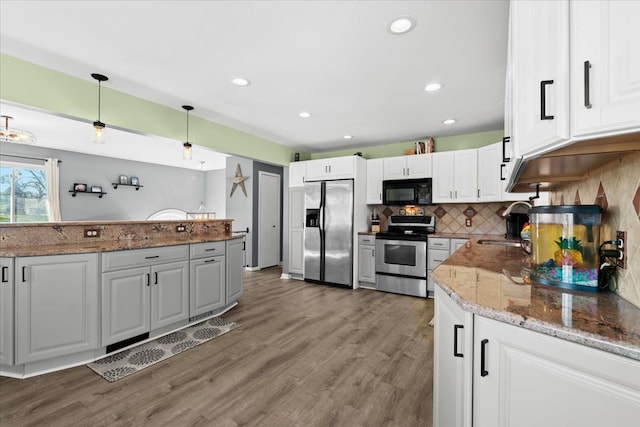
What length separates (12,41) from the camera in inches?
83.7

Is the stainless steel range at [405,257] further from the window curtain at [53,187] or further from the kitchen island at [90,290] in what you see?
the window curtain at [53,187]

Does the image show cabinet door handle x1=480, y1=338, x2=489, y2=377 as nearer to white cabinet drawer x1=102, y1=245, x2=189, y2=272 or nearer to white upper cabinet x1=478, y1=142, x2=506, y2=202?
white cabinet drawer x1=102, y1=245, x2=189, y2=272

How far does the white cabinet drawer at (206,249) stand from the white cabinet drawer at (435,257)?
283cm

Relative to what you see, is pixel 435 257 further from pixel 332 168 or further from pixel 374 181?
pixel 332 168

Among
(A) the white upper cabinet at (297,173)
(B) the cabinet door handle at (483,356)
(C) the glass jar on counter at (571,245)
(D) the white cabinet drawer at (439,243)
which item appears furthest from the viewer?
(A) the white upper cabinet at (297,173)

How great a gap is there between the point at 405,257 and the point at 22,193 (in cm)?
748

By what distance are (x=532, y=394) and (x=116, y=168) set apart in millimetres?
8484

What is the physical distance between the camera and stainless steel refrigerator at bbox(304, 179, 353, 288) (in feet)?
15.1

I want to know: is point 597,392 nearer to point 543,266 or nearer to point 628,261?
point 628,261

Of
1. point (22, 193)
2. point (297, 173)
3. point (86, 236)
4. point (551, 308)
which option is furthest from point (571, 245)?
point (22, 193)

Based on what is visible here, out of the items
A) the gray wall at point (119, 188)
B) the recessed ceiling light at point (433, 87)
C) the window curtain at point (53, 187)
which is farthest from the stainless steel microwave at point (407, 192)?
the window curtain at point (53, 187)

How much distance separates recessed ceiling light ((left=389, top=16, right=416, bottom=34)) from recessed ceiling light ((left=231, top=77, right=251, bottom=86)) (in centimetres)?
143

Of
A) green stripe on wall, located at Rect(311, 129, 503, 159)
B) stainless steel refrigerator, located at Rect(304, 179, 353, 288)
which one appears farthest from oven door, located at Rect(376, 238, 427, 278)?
green stripe on wall, located at Rect(311, 129, 503, 159)

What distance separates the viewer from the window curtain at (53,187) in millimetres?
5812
